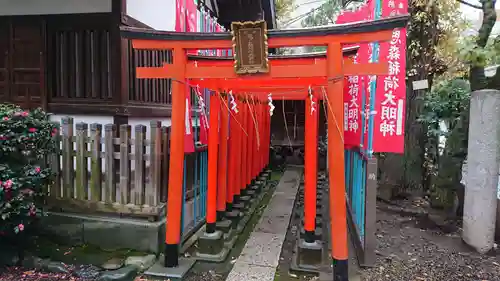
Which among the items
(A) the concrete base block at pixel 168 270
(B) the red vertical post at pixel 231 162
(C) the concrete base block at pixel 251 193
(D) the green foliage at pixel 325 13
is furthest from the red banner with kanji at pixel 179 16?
(D) the green foliage at pixel 325 13

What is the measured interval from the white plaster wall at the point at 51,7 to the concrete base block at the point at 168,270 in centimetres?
430

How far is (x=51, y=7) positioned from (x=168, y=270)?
16.3 ft

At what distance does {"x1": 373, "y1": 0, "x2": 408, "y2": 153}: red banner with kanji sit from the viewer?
502 cm

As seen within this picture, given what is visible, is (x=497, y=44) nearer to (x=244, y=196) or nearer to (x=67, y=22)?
(x=244, y=196)

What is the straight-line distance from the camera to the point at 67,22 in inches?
242

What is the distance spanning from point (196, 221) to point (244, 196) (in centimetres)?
211

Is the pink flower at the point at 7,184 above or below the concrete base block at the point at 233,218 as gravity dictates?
above

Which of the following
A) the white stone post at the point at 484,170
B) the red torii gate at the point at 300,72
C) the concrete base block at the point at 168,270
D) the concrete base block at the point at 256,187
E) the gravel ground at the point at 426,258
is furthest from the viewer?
the concrete base block at the point at 256,187

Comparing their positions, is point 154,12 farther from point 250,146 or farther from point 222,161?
point 250,146

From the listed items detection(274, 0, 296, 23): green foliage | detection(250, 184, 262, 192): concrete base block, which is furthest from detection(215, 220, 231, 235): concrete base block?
detection(274, 0, 296, 23): green foliage

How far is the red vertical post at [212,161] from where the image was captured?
18.9ft

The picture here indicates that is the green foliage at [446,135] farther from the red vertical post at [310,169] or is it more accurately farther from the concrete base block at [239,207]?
the concrete base block at [239,207]

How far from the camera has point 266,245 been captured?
19.9ft

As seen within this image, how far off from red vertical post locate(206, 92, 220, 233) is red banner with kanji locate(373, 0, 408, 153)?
254 cm
